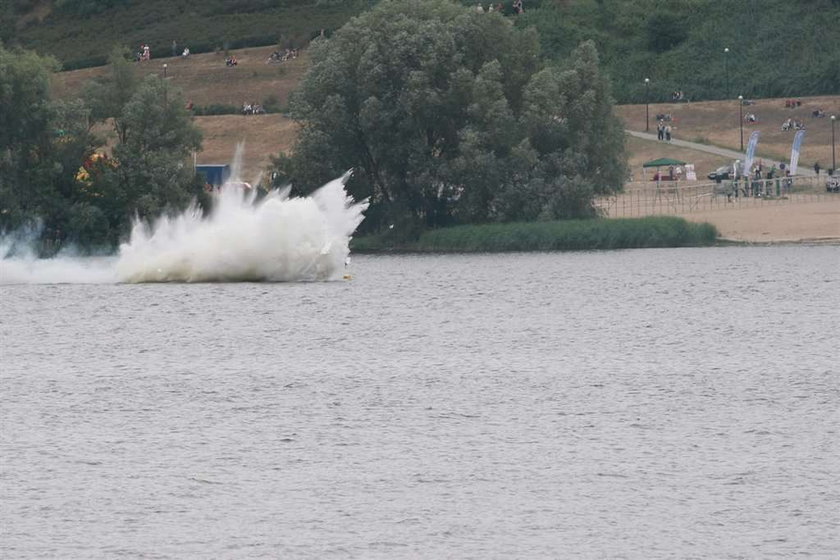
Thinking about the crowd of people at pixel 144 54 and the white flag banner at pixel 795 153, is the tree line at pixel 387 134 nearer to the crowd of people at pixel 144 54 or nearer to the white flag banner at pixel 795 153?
the white flag banner at pixel 795 153

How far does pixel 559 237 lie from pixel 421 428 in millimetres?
66065

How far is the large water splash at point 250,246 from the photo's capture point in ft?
285

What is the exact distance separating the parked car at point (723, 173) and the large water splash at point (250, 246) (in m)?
51.0

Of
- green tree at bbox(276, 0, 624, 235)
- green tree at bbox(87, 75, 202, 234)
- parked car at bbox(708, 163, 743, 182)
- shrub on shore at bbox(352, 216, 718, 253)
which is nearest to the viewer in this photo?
green tree at bbox(87, 75, 202, 234)

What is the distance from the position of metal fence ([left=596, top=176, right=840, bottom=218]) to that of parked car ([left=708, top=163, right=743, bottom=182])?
3.72 ft

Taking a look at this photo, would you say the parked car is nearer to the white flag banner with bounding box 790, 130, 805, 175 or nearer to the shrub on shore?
the white flag banner with bounding box 790, 130, 805, 175

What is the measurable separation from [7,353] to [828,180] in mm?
84197

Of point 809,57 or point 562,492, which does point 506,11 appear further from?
point 562,492

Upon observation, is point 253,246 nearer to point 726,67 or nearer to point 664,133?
point 664,133

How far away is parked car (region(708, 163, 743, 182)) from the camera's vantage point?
142 m

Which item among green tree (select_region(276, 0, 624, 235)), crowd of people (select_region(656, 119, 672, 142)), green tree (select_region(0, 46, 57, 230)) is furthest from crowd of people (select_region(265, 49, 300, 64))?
green tree (select_region(0, 46, 57, 230))

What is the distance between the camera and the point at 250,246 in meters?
89.2

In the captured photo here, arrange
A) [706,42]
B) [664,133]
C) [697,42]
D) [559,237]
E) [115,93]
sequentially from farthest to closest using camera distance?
[697,42] < [706,42] < [664,133] < [115,93] < [559,237]

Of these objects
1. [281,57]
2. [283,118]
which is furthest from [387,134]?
[281,57]
